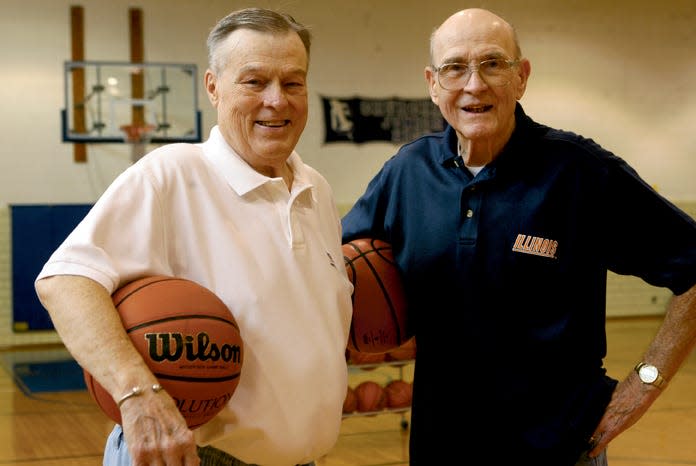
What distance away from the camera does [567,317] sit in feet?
7.20

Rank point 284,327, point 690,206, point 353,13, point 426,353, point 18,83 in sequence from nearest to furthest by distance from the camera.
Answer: point 284,327, point 426,353, point 18,83, point 353,13, point 690,206

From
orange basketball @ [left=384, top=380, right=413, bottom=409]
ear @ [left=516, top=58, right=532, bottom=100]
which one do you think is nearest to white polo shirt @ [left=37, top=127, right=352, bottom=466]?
ear @ [left=516, top=58, right=532, bottom=100]

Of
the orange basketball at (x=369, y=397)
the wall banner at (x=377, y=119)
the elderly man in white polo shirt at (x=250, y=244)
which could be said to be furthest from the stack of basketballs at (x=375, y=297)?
the wall banner at (x=377, y=119)

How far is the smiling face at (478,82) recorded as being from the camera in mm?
2188

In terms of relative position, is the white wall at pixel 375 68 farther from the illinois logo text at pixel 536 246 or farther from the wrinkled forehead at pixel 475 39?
the illinois logo text at pixel 536 246

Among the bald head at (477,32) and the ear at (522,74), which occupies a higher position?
the bald head at (477,32)

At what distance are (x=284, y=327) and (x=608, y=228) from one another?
0.94 metres

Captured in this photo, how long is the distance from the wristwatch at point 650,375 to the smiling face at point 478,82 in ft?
2.32

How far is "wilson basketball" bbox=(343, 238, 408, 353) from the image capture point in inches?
90.7

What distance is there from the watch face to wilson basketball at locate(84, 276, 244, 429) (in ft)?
3.65

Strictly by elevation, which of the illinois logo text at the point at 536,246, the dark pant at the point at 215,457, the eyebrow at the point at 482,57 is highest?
the eyebrow at the point at 482,57

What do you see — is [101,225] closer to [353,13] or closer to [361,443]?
[361,443]

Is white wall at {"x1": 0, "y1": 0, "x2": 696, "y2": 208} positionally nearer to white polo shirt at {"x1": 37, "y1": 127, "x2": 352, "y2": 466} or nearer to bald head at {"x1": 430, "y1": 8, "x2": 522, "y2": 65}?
bald head at {"x1": 430, "y1": 8, "x2": 522, "y2": 65}

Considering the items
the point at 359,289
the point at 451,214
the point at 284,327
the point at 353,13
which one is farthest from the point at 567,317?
the point at 353,13
